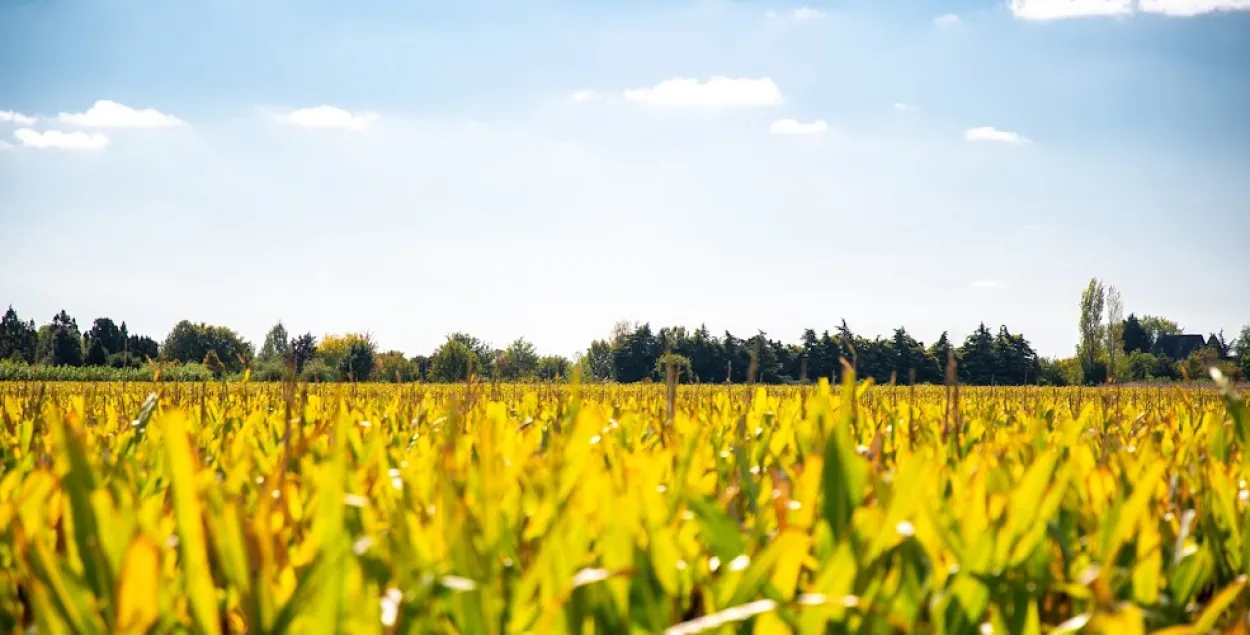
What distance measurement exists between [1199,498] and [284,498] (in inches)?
59.7

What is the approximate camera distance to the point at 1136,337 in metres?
97.3

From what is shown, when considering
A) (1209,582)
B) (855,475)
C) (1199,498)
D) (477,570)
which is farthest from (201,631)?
(1199,498)

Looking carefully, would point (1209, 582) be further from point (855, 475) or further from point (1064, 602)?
point (855, 475)

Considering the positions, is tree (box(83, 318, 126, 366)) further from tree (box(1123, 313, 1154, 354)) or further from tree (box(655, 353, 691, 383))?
tree (box(1123, 313, 1154, 354))

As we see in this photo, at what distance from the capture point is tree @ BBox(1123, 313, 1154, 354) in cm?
9519

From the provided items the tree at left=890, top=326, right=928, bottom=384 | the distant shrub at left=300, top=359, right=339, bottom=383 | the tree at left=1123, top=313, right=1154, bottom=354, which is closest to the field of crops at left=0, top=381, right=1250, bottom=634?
the distant shrub at left=300, top=359, right=339, bottom=383

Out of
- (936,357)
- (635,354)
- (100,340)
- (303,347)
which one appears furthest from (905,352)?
(303,347)

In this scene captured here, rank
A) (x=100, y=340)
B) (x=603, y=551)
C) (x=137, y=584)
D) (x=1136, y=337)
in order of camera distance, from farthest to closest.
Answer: (x=1136, y=337)
(x=100, y=340)
(x=603, y=551)
(x=137, y=584)

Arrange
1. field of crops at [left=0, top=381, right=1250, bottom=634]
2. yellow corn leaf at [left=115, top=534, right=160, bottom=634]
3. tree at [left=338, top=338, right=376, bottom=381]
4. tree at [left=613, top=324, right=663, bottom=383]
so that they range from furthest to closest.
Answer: tree at [left=613, top=324, right=663, bottom=383], tree at [left=338, top=338, right=376, bottom=381], field of crops at [left=0, top=381, right=1250, bottom=634], yellow corn leaf at [left=115, top=534, right=160, bottom=634]

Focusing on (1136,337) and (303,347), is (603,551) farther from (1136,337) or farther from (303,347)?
(1136,337)

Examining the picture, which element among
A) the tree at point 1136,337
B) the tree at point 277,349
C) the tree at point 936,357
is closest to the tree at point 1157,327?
the tree at point 1136,337

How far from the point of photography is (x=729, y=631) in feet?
2.64

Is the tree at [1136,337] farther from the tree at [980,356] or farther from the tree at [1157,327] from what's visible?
the tree at [980,356]

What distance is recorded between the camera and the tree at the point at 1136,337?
95188 mm
